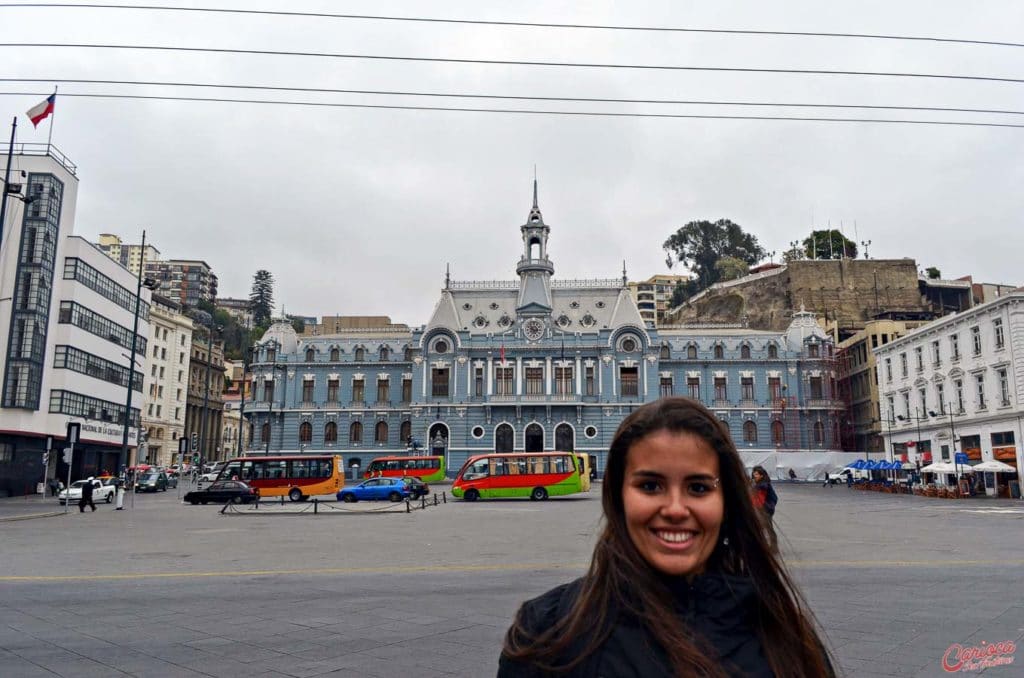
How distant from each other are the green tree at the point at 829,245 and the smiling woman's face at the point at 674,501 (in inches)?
3654

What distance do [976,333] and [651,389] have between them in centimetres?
2452

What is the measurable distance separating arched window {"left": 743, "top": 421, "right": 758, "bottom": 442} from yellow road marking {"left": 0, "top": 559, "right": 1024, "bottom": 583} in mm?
50519

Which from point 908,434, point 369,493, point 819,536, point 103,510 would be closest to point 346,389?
point 369,493

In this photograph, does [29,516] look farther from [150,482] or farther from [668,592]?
[668,592]

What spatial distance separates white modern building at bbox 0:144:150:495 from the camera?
38688mm

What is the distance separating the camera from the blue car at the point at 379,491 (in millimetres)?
34875

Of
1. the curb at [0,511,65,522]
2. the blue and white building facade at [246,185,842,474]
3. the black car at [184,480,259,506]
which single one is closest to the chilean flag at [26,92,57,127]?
the curb at [0,511,65,522]

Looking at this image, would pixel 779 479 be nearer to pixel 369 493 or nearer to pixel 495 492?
pixel 495 492

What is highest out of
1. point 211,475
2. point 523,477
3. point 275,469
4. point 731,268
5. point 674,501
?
point 731,268

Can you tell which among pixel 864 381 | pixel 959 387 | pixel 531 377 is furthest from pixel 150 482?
pixel 864 381

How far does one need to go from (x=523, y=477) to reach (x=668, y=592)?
3444cm

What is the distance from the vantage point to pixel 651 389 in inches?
2367

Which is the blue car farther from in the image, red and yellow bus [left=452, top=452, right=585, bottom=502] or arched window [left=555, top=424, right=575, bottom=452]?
arched window [left=555, top=424, right=575, bottom=452]

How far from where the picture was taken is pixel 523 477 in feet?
118
